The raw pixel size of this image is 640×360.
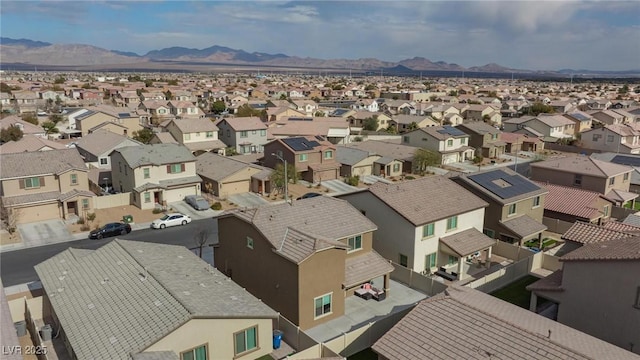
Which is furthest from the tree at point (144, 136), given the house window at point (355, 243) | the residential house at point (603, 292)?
the residential house at point (603, 292)

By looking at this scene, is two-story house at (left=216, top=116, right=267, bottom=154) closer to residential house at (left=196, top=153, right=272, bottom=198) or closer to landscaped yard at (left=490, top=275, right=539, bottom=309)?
residential house at (left=196, top=153, right=272, bottom=198)

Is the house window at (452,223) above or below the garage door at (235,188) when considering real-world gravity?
above

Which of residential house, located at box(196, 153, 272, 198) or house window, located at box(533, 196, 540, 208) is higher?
house window, located at box(533, 196, 540, 208)

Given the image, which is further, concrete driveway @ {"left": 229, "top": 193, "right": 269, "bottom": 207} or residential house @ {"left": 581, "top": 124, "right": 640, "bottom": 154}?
residential house @ {"left": 581, "top": 124, "right": 640, "bottom": 154}

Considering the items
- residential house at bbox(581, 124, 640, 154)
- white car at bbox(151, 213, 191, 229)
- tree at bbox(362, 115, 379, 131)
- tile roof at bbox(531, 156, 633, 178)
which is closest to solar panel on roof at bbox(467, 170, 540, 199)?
tile roof at bbox(531, 156, 633, 178)

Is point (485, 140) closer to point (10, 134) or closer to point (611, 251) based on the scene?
point (611, 251)

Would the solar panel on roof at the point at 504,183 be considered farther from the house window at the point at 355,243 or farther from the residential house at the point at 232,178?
the residential house at the point at 232,178
